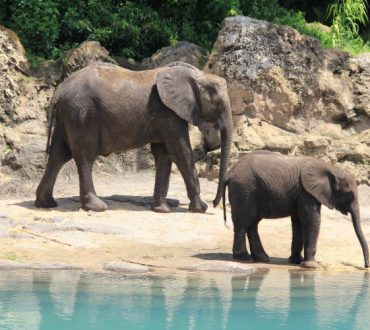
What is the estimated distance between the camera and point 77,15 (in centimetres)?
1898

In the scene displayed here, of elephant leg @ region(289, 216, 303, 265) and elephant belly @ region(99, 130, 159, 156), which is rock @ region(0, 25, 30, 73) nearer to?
elephant belly @ region(99, 130, 159, 156)

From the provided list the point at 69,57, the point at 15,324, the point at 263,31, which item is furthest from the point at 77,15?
the point at 15,324

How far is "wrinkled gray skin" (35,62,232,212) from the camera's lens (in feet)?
48.1

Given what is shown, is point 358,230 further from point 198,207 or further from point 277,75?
point 277,75

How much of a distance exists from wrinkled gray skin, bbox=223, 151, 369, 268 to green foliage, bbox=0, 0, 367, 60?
22.4 feet

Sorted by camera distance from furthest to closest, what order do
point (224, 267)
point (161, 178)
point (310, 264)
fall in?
point (161, 178) → point (310, 264) → point (224, 267)

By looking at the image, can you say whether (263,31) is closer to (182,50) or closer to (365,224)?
(182,50)

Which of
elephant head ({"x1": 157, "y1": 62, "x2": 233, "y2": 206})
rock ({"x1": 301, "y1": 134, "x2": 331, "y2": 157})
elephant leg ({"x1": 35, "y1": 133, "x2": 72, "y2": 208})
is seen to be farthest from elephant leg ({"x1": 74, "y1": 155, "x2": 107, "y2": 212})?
rock ({"x1": 301, "y1": 134, "x2": 331, "y2": 157})

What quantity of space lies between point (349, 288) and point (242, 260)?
182cm

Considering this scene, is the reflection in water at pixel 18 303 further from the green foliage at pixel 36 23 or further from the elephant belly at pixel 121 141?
the green foliage at pixel 36 23

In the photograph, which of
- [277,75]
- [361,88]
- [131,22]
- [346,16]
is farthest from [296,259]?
[346,16]

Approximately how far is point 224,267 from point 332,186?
171 centimetres

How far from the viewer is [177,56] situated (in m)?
18.2

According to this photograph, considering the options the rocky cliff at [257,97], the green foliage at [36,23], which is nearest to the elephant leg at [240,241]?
the rocky cliff at [257,97]
